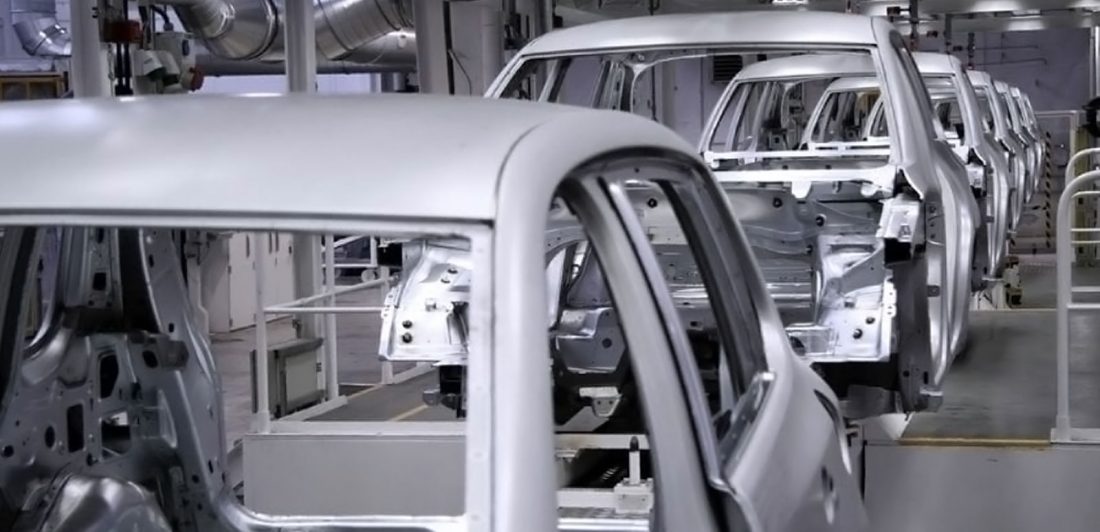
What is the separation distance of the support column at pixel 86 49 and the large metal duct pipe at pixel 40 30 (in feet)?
27.6

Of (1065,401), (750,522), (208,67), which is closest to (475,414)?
(750,522)

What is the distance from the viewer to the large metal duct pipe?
14.8 m

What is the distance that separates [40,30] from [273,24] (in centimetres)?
357

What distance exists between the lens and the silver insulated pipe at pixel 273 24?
11.3 m

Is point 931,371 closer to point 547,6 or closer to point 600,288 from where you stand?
point 600,288

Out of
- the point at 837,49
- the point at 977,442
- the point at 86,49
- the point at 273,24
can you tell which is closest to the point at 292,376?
the point at 86,49

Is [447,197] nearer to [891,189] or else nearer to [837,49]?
[891,189]

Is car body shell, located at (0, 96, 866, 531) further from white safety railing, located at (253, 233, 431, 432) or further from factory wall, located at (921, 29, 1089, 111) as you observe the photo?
factory wall, located at (921, 29, 1089, 111)

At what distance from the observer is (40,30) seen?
14.9 m

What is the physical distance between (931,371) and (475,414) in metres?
3.83

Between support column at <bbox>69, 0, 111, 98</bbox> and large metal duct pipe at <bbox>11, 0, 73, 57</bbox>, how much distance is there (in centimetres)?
841

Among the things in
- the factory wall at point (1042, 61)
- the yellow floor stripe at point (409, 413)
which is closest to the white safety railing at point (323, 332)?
the yellow floor stripe at point (409, 413)

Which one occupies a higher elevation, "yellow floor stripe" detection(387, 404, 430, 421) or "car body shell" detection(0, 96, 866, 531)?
"car body shell" detection(0, 96, 866, 531)

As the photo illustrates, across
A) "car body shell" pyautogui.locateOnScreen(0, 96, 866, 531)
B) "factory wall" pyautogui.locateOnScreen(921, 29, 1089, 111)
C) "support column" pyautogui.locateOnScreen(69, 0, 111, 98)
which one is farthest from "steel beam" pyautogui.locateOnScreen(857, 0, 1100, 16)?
"car body shell" pyautogui.locateOnScreen(0, 96, 866, 531)
